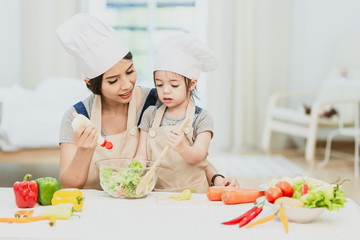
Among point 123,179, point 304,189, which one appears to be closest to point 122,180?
point 123,179

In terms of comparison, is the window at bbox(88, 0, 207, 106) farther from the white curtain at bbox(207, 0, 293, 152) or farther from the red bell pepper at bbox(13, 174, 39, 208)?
the red bell pepper at bbox(13, 174, 39, 208)

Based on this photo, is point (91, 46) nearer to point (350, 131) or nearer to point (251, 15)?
point (350, 131)

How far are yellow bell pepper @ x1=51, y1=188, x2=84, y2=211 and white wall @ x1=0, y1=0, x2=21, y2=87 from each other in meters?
4.58

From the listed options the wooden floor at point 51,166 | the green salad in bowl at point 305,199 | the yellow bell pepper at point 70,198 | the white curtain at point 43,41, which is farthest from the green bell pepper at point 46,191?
the white curtain at point 43,41

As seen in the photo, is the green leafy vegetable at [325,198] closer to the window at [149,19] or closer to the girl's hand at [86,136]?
the girl's hand at [86,136]

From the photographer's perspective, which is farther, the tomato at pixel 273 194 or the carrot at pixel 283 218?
the tomato at pixel 273 194

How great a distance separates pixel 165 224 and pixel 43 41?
4734mm

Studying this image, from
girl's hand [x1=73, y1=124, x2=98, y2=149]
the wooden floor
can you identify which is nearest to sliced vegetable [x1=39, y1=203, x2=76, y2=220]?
girl's hand [x1=73, y1=124, x2=98, y2=149]

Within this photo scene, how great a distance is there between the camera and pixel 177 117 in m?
2.03

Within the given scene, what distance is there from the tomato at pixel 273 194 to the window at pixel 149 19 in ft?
14.7

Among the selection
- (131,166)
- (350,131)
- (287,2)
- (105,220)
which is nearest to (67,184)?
(131,166)

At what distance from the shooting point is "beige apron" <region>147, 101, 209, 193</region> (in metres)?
1.98

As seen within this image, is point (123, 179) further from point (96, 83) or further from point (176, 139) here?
point (96, 83)

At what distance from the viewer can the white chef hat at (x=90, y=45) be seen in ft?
6.13
